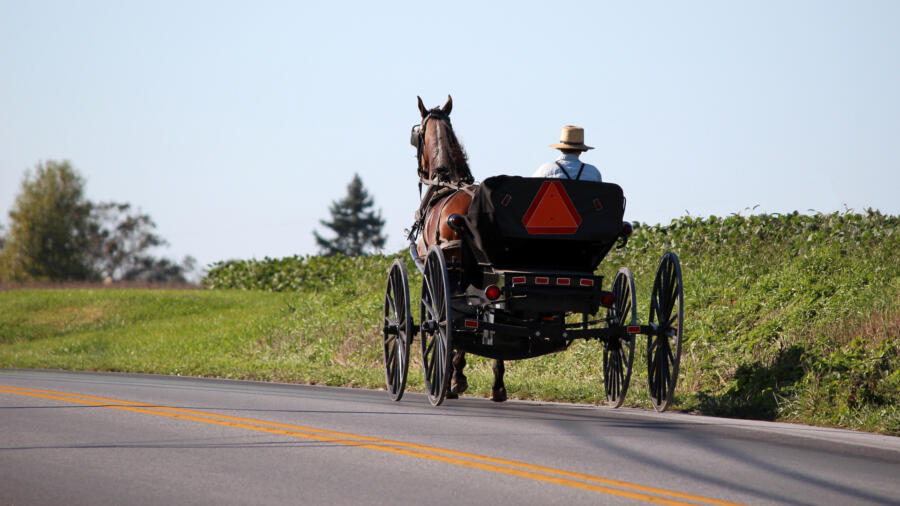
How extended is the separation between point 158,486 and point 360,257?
25.7 meters

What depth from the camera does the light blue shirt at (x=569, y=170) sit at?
1029 cm

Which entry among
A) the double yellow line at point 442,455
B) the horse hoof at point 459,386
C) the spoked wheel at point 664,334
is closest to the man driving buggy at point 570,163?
the spoked wheel at point 664,334

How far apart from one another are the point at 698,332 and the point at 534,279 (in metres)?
4.78

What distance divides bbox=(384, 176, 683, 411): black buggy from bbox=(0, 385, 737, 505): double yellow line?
5.76 ft

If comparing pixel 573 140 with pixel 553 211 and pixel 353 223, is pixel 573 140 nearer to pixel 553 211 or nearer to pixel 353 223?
pixel 553 211

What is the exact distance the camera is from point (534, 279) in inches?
375

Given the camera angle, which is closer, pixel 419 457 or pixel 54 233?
pixel 419 457

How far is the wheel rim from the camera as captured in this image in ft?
34.7

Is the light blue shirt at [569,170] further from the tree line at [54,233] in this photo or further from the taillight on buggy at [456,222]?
the tree line at [54,233]

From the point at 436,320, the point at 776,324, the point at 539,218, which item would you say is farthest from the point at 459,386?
the point at 776,324

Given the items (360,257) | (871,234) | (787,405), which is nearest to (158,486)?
(787,405)

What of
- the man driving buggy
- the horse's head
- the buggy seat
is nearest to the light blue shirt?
the man driving buggy

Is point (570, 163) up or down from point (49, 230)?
down

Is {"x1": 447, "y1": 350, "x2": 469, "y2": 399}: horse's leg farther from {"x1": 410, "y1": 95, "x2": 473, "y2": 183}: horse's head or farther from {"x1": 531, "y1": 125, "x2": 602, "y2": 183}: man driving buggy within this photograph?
{"x1": 531, "y1": 125, "x2": 602, "y2": 183}: man driving buggy
